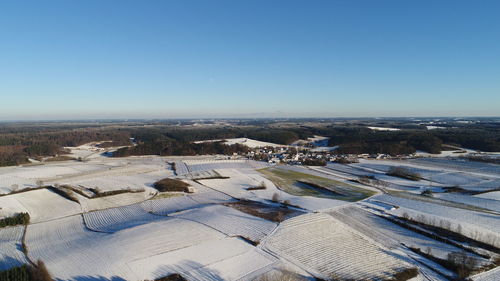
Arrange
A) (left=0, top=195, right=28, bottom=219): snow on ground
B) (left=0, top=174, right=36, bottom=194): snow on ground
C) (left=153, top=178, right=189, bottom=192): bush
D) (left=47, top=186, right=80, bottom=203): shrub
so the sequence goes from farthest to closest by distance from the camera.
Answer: (left=153, top=178, right=189, bottom=192): bush, (left=0, top=174, right=36, bottom=194): snow on ground, (left=47, top=186, right=80, bottom=203): shrub, (left=0, top=195, right=28, bottom=219): snow on ground

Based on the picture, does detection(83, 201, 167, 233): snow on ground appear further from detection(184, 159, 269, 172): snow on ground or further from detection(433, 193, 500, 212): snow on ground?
detection(433, 193, 500, 212): snow on ground

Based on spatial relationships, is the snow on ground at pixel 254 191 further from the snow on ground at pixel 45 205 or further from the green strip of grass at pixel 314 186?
the snow on ground at pixel 45 205

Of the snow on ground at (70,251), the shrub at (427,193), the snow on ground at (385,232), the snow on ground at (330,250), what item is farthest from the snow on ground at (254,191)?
the snow on ground at (70,251)

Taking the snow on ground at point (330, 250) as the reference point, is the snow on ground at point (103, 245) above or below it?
above

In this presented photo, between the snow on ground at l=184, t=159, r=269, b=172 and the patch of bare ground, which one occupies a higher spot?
the patch of bare ground

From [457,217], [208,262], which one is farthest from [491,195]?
[208,262]

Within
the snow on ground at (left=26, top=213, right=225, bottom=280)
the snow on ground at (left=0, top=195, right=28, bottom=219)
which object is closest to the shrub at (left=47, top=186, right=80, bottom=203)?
the snow on ground at (left=0, top=195, right=28, bottom=219)
